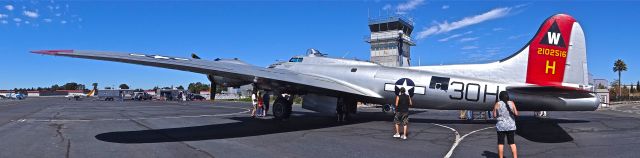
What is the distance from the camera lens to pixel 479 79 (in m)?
16.7

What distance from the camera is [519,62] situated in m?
16.5

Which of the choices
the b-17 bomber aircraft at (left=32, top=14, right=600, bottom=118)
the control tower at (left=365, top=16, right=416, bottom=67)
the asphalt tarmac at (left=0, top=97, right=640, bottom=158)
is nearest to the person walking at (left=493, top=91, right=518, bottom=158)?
the asphalt tarmac at (left=0, top=97, right=640, bottom=158)

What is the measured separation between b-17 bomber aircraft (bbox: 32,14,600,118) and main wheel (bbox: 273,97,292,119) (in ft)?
4.63

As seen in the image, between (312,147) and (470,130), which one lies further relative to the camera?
(470,130)

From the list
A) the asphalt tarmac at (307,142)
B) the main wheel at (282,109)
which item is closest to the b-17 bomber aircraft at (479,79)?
the asphalt tarmac at (307,142)

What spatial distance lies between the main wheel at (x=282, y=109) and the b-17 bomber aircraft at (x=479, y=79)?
1412 millimetres

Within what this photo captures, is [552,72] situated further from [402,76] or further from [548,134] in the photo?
[402,76]

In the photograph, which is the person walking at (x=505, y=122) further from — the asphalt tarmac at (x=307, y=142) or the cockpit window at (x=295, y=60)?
the cockpit window at (x=295, y=60)

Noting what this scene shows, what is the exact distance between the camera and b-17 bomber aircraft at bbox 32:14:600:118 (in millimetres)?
15578

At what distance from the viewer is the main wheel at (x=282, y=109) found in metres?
20.1

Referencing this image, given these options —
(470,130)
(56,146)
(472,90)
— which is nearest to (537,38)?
(472,90)

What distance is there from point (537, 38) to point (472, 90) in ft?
10.2

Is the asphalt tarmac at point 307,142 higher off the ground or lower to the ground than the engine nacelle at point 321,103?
lower

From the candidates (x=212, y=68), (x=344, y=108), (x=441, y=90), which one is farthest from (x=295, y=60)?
(x=441, y=90)
